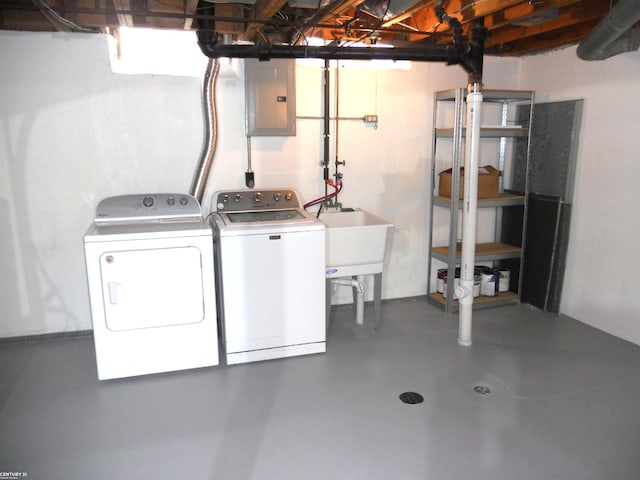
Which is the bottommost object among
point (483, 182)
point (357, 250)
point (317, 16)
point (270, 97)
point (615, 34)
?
point (357, 250)

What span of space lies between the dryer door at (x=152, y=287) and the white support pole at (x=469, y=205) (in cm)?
183

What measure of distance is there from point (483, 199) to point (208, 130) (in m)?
2.28

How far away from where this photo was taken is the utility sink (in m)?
3.55

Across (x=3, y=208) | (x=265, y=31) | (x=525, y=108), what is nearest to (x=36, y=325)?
(x=3, y=208)

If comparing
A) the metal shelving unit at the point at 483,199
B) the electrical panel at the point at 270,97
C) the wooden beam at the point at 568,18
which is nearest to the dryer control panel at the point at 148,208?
the electrical panel at the point at 270,97

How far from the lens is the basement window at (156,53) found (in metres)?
3.48

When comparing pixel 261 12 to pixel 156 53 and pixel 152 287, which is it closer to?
pixel 156 53

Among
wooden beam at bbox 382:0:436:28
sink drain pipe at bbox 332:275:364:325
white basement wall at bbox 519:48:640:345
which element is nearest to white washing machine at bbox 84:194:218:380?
sink drain pipe at bbox 332:275:364:325

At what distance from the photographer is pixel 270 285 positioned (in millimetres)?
3256

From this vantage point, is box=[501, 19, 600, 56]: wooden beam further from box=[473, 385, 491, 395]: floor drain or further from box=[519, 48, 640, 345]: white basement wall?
box=[473, 385, 491, 395]: floor drain

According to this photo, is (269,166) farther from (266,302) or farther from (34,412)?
(34,412)

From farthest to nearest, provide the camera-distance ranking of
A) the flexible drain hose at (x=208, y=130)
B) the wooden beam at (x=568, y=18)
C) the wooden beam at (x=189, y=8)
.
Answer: the flexible drain hose at (x=208, y=130) < the wooden beam at (x=568, y=18) < the wooden beam at (x=189, y=8)

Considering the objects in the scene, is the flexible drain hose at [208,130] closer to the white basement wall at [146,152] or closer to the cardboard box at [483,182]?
the white basement wall at [146,152]

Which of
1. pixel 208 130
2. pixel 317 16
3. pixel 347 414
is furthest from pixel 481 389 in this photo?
pixel 208 130
